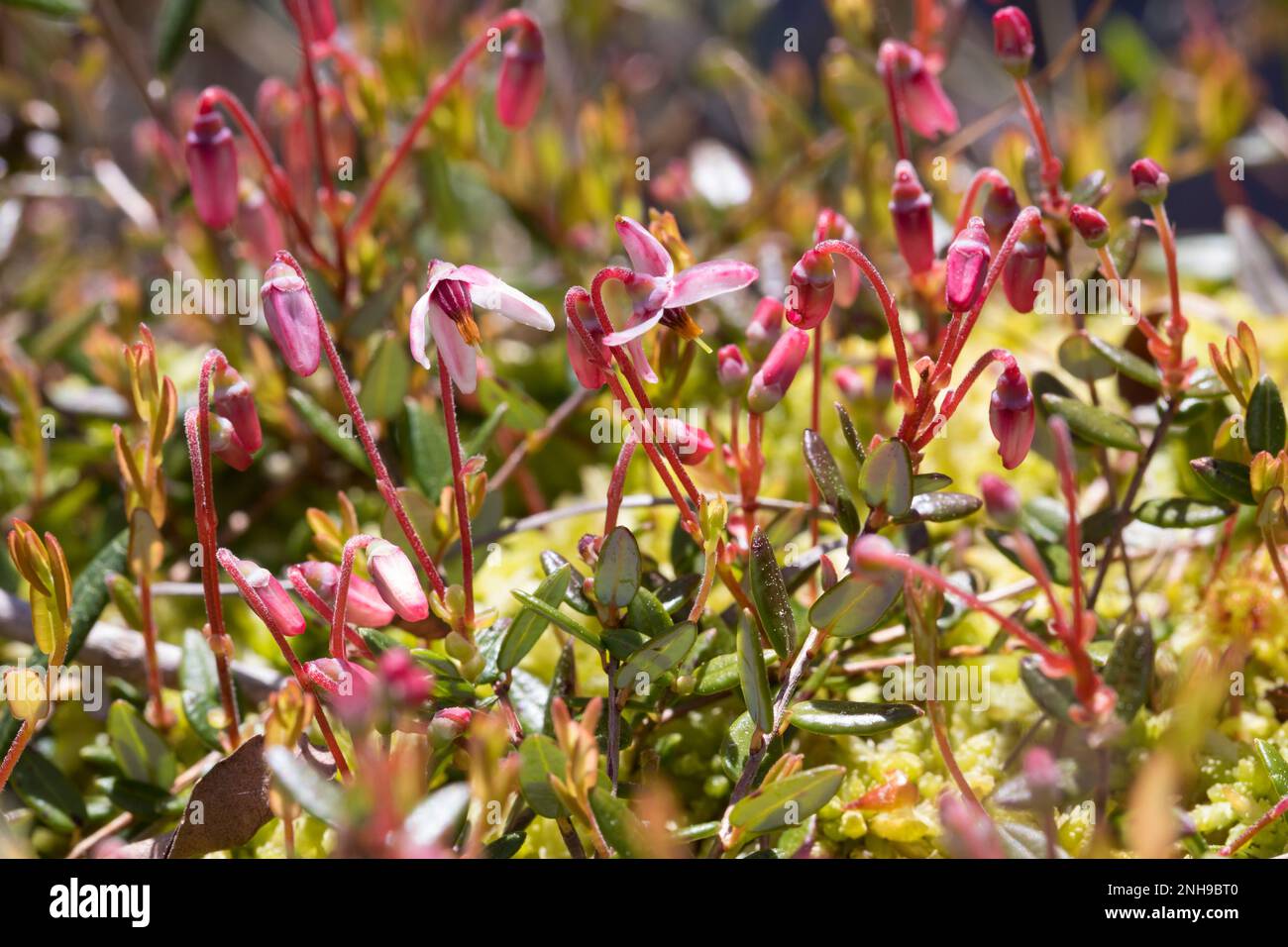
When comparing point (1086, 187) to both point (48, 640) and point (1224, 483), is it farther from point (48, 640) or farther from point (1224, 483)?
point (48, 640)

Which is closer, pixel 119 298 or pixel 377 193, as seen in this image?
pixel 377 193

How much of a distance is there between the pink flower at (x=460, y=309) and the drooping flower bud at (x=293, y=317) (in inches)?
3.1

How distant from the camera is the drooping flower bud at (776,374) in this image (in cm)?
76

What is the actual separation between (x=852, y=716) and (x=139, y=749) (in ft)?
1.63

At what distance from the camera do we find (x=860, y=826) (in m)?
0.78

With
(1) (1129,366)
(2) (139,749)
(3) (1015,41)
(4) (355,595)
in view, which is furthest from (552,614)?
(3) (1015,41)

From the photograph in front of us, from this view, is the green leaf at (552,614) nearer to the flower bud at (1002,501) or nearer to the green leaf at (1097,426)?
the flower bud at (1002,501)

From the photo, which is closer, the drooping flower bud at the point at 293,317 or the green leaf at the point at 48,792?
the drooping flower bud at the point at 293,317

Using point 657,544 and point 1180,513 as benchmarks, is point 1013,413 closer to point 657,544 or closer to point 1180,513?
point 1180,513

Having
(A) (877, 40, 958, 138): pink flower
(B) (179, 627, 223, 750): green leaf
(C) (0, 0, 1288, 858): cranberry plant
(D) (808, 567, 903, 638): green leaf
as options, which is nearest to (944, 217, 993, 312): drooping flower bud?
(C) (0, 0, 1288, 858): cranberry plant

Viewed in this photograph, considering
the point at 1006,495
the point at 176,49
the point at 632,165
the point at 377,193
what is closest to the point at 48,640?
the point at 377,193

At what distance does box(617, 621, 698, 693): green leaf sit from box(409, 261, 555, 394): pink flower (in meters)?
0.19

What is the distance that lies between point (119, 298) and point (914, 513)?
0.94 meters

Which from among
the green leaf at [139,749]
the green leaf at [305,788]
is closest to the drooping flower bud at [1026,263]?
the green leaf at [305,788]
